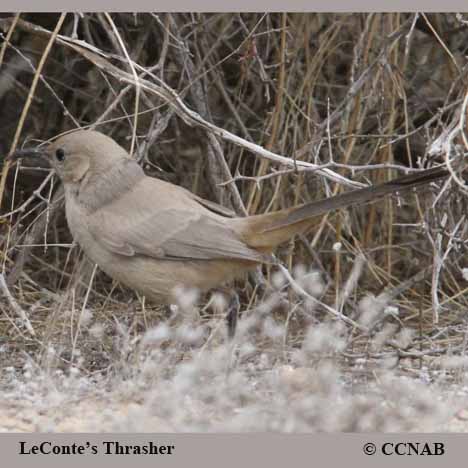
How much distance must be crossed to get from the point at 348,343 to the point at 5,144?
3225mm

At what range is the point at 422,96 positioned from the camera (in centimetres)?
758

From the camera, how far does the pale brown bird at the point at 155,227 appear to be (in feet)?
18.5

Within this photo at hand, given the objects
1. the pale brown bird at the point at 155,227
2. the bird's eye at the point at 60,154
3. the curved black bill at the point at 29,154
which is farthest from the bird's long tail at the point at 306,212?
the curved black bill at the point at 29,154

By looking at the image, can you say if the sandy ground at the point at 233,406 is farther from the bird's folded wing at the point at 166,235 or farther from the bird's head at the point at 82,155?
the bird's head at the point at 82,155

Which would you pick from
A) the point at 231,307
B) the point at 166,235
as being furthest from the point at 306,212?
the point at 231,307

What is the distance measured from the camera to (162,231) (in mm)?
5746

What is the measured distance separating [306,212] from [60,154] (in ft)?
4.86

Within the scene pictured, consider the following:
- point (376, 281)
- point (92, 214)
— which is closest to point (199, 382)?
point (92, 214)

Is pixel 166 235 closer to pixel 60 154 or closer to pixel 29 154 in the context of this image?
pixel 60 154

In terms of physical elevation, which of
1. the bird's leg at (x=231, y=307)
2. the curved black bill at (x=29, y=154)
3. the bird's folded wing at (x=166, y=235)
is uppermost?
the curved black bill at (x=29, y=154)

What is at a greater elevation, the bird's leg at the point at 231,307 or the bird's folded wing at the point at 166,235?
the bird's folded wing at the point at 166,235

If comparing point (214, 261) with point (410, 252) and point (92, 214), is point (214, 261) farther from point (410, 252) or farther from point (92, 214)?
point (410, 252)

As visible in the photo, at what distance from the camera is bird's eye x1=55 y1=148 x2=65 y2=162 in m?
6.00

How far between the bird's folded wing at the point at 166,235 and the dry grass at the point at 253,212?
404 millimetres
